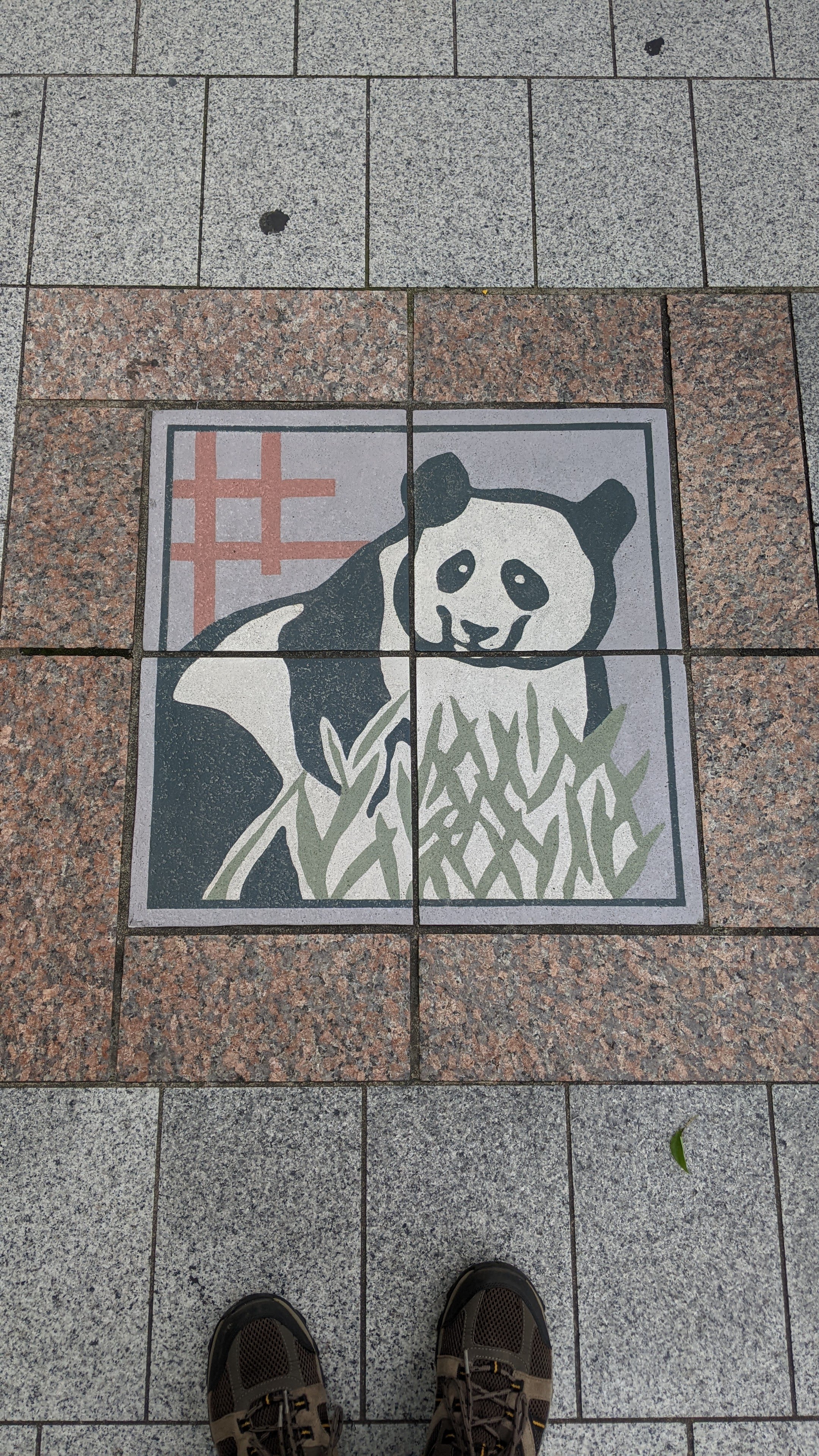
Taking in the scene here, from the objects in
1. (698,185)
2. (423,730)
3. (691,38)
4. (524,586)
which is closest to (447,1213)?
(423,730)

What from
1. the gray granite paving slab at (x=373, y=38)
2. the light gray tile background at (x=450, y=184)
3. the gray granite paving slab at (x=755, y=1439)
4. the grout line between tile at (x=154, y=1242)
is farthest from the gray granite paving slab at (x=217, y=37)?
the gray granite paving slab at (x=755, y=1439)

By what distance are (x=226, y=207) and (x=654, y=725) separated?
1.82 metres

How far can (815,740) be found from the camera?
2084 millimetres

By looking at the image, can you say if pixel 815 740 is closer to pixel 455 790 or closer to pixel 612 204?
pixel 455 790

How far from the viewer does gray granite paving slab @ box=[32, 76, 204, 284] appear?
229cm

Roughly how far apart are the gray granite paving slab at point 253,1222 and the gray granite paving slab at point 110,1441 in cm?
4

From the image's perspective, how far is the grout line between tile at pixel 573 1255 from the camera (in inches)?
71.0

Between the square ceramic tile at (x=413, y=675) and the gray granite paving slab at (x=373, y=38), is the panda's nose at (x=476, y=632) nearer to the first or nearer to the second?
the square ceramic tile at (x=413, y=675)

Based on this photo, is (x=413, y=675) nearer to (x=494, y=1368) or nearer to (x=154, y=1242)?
(x=154, y=1242)

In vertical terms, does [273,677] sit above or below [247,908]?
→ above

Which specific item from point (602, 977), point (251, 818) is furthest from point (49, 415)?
point (602, 977)

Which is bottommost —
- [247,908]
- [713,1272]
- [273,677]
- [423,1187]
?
[713,1272]

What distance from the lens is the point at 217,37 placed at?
2381 millimetres

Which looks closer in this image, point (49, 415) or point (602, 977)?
point (602, 977)
